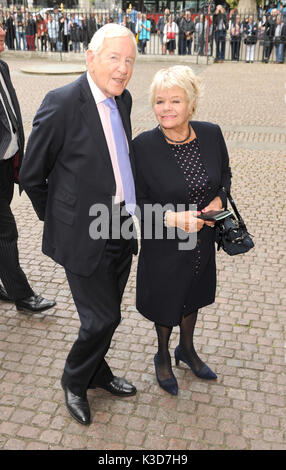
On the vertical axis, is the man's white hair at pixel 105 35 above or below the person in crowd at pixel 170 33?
above

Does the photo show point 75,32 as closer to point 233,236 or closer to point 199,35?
point 199,35

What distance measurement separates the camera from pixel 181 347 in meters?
3.39

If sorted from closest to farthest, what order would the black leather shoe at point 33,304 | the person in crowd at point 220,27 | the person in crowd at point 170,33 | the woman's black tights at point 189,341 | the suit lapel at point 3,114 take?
the woman's black tights at point 189,341 < the suit lapel at point 3,114 < the black leather shoe at point 33,304 < the person in crowd at point 220,27 < the person in crowd at point 170,33

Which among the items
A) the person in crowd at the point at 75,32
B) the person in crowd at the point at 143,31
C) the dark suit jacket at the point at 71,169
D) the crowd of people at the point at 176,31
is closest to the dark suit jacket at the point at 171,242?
the dark suit jacket at the point at 71,169

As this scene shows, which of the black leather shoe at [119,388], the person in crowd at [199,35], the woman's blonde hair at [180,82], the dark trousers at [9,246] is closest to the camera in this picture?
the woman's blonde hair at [180,82]

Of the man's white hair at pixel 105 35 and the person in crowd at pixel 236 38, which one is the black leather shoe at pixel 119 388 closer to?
the man's white hair at pixel 105 35

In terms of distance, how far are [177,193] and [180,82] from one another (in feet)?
1.99

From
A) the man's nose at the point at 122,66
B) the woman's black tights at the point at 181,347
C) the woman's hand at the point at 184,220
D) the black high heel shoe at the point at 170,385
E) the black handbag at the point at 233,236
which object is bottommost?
the black high heel shoe at the point at 170,385

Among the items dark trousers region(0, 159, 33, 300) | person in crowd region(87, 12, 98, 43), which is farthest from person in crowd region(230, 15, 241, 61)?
dark trousers region(0, 159, 33, 300)

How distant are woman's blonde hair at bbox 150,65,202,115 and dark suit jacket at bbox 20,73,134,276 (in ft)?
0.80

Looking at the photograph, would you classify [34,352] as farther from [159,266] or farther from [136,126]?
[136,126]

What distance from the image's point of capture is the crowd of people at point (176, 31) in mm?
18641

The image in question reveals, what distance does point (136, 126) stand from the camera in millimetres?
9570

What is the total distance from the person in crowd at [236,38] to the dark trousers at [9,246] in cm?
1717
